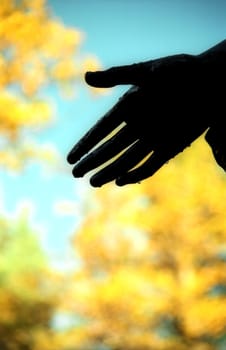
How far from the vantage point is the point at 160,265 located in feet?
18.7

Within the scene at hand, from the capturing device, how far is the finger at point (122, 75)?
0.95m

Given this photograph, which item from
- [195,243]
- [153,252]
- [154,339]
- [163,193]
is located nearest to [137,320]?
[154,339]

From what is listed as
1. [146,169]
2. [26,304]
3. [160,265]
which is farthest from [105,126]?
[26,304]

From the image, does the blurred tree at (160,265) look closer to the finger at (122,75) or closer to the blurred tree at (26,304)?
the blurred tree at (26,304)

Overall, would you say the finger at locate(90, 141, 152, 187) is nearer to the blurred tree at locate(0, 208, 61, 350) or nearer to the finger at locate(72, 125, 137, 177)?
the finger at locate(72, 125, 137, 177)

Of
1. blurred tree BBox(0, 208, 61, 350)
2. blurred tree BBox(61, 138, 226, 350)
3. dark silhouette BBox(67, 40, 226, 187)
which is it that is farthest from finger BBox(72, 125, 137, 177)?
blurred tree BBox(0, 208, 61, 350)

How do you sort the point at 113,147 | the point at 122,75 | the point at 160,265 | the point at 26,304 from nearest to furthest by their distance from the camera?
the point at 122,75, the point at 113,147, the point at 160,265, the point at 26,304

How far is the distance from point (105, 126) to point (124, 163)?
0.36 feet

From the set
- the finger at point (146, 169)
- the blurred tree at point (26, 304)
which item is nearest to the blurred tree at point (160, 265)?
the blurred tree at point (26, 304)

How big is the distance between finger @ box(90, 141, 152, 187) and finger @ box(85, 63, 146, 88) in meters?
0.17

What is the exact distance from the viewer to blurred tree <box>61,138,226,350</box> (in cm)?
529

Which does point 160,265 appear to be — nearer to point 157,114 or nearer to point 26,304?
point 26,304

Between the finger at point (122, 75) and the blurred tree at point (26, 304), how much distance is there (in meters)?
5.61

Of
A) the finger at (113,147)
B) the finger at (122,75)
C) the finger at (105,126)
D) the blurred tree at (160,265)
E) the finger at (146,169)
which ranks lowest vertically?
the finger at (146,169)
